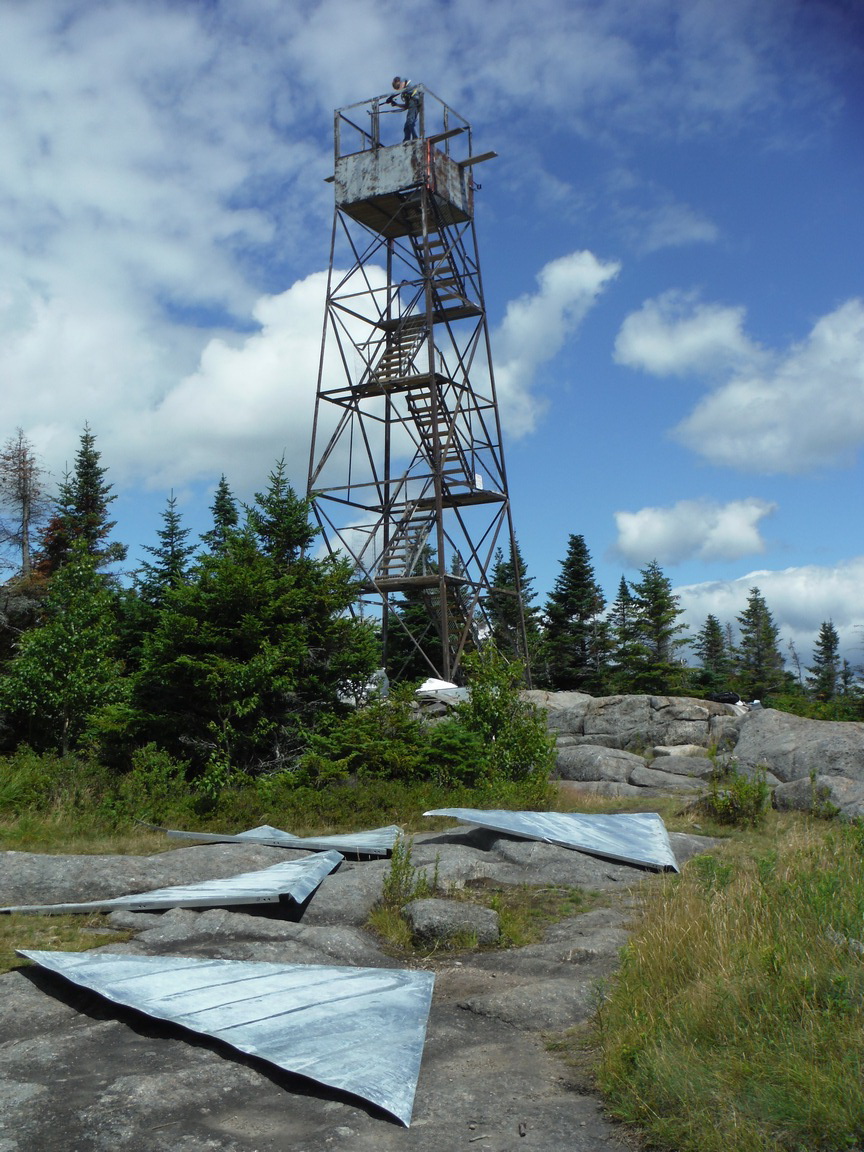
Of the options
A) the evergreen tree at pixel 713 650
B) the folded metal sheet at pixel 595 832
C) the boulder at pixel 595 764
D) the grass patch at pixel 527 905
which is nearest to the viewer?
the grass patch at pixel 527 905

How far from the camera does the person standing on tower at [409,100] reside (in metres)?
26.1

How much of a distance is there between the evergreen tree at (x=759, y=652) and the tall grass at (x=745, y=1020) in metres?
54.1

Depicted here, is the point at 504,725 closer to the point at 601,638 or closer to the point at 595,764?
the point at 595,764

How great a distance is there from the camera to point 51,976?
6.57 meters

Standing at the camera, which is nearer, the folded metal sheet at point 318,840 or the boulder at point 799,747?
the folded metal sheet at point 318,840

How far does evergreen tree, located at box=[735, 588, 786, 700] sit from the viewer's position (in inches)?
2405

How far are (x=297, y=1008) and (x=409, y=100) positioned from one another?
25.5 metres

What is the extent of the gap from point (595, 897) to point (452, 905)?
1862 mm

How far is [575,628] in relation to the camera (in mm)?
51688

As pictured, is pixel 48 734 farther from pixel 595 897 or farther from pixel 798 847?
pixel 798 847

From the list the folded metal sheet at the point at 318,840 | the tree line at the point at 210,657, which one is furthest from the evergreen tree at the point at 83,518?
the folded metal sheet at the point at 318,840

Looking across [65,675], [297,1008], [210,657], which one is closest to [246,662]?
[210,657]

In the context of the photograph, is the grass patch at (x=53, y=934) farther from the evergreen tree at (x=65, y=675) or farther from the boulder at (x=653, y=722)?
the boulder at (x=653, y=722)

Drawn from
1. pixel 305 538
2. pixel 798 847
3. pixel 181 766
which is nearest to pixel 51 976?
pixel 798 847
